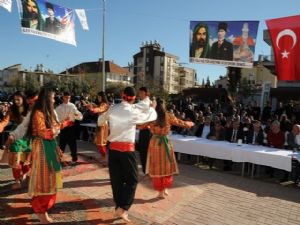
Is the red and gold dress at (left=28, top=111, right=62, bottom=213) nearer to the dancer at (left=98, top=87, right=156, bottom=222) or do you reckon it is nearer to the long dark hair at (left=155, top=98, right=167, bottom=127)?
the dancer at (left=98, top=87, right=156, bottom=222)

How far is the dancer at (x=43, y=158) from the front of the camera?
16.8 feet

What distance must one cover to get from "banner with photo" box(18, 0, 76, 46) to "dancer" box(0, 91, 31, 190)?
181 inches

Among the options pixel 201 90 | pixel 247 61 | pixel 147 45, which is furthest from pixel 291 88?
pixel 147 45

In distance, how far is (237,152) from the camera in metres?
9.21

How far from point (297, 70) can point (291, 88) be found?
20.6 m

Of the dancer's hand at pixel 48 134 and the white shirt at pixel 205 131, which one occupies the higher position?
the dancer's hand at pixel 48 134

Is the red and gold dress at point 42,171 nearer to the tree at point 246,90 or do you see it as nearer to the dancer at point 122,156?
the dancer at point 122,156

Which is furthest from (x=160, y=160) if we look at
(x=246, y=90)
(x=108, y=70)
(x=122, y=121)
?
(x=108, y=70)

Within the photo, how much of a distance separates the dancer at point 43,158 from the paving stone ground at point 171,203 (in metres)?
0.31

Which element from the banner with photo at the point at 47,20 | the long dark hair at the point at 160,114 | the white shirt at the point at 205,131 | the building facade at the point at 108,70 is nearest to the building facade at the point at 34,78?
the building facade at the point at 108,70

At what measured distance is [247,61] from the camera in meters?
11.9

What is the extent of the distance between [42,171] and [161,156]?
2.24 meters

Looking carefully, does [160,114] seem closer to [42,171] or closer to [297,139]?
[42,171]

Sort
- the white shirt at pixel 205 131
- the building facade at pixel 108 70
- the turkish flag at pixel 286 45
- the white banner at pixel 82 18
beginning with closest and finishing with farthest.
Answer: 1. the turkish flag at pixel 286 45
2. the white shirt at pixel 205 131
3. the white banner at pixel 82 18
4. the building facade at pixel 108 70
